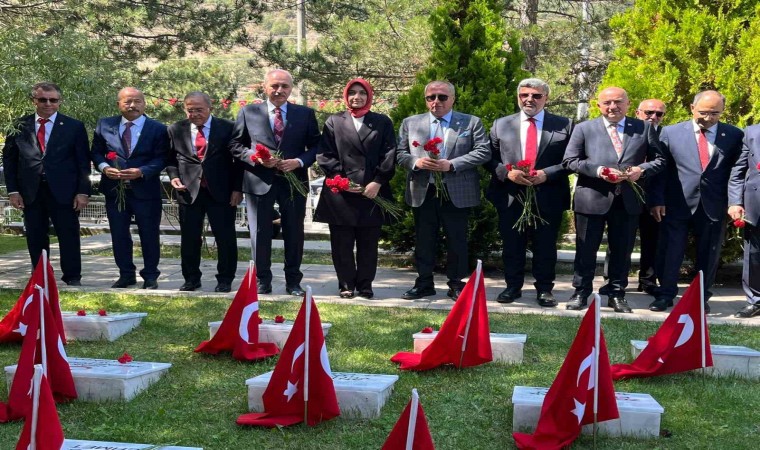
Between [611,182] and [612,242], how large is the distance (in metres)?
0.64

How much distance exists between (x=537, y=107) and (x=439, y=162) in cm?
107

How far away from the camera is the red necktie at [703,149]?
7.73 m

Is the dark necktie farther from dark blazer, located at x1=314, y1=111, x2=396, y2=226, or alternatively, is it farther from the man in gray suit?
the man in gray suit

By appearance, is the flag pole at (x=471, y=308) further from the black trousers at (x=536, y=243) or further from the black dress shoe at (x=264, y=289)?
the black dress shoe at (x=264, y=289)

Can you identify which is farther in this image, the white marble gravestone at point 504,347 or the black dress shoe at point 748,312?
the black dress shoe at point 748,312

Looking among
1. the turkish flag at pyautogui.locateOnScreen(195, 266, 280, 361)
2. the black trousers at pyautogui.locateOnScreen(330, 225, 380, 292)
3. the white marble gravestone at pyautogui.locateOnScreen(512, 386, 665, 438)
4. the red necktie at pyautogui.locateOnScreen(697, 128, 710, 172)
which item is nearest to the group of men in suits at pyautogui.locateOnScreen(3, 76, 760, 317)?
the red necktie at pyautogui.locateOnScreen(697, 128, 710, 172)

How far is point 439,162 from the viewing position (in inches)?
307

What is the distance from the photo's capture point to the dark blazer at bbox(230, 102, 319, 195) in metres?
8.18

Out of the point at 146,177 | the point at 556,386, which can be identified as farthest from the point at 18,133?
the point at 556,386

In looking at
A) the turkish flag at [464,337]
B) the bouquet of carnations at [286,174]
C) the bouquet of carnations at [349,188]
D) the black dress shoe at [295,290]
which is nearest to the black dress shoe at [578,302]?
the bouquet of carnations at [349,188]

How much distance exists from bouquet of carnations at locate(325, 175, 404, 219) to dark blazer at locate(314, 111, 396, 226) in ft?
0.21

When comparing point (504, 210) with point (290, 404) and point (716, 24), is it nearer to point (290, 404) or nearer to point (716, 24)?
point (716, 24)

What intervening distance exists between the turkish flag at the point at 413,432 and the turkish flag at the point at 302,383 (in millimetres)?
1172

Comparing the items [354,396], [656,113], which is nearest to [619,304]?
[656,113]
